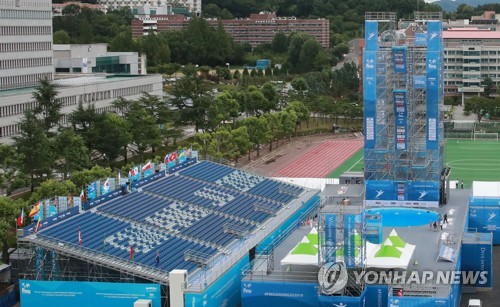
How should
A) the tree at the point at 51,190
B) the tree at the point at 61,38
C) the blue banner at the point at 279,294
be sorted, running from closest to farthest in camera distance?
the blue banner at the point at 279,294 < the tree at the point at 51,190 < the tree at the point at 61,38

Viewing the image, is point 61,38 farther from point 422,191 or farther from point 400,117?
point 422,191

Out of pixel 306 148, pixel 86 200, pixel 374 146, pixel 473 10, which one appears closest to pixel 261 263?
pixel 86 200

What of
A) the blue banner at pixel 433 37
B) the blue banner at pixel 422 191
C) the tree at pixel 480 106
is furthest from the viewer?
the tree at pixel 480 106

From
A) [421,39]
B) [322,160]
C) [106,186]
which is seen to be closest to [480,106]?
[322,160]

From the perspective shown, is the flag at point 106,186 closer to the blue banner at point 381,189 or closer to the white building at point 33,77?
the blue banner at point 381,189

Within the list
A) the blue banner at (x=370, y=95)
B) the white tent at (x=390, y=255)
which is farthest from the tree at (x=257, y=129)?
the white tent at (x=390, y=255)

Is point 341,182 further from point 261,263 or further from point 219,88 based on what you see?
point 219,88
